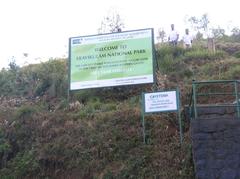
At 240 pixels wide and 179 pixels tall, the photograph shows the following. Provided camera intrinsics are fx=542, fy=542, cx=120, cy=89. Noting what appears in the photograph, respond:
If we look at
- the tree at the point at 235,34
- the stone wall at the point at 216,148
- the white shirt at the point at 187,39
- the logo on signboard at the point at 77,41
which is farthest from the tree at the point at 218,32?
the stone wall at the point at 216,148

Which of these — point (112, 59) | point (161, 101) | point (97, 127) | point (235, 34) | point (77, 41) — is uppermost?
point (235, 34)

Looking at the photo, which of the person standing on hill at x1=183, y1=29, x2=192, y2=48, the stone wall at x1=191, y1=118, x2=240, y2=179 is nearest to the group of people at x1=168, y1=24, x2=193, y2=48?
the person standing on hill at x1=183, y1=29, x2=192, y2=48

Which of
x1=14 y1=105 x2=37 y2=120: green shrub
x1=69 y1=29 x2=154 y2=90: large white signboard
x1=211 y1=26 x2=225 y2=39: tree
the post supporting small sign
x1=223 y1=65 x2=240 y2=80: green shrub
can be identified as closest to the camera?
the post supporting small sign

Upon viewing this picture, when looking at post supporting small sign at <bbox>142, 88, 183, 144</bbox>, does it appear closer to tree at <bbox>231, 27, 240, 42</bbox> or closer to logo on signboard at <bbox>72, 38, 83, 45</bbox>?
logo on signboard at <bbox>72, 38, 83, 45</bbox>

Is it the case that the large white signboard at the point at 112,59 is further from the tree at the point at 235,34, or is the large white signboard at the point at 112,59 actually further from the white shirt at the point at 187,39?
the tree at the point at 235,34

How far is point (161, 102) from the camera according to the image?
16609mm

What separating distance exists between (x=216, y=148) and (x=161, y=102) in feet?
9.65

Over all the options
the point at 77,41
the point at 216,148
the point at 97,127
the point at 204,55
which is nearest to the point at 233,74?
the point at 204,55

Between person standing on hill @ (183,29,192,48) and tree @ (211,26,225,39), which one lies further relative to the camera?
tree @ (211,26,225,39)

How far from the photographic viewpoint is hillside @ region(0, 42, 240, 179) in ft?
52.6

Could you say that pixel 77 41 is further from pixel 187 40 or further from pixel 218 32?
pixel 218 32

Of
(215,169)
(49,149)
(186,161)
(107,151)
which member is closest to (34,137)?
(49,149)

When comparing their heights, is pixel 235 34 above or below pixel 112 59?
above

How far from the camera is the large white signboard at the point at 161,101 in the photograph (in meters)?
16.5
